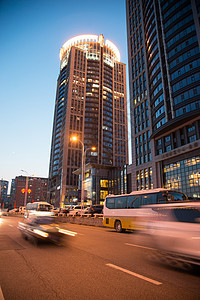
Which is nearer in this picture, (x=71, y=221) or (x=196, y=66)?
(x=71, y=221)

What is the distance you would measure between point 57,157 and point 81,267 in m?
120

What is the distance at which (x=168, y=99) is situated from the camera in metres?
44.4

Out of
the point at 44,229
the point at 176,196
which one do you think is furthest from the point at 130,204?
the point at 44,229

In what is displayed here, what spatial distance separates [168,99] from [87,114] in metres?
82.3

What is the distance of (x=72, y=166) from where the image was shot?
111m

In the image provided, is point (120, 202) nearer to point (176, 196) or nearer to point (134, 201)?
point (134, 201)

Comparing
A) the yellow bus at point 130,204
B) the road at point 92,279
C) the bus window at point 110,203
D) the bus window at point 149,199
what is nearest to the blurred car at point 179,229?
the road at point 92,279

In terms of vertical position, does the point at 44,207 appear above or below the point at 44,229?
above

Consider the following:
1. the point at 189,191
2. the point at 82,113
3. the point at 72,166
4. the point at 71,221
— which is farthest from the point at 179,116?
the point at 82,113

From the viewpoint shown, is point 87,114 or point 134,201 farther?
point 87,114

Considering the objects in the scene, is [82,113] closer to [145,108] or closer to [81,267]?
[145,108]

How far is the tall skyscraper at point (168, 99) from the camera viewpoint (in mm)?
39216

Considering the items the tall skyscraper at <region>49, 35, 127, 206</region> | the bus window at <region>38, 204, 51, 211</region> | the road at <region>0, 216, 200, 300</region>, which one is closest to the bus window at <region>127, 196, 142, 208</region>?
the road at <region>0, 216, 200, 300</region>

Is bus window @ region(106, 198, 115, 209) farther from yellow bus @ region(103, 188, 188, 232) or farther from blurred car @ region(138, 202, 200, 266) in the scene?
blurred car @ region(138, 202, 200, 266)
